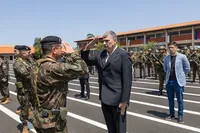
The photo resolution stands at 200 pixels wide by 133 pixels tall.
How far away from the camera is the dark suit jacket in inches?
128

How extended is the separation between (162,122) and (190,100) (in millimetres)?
3030

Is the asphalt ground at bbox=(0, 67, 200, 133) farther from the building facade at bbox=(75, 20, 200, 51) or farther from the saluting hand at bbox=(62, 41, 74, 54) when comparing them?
the building facade at bbox=(75, 20, 200, 51)

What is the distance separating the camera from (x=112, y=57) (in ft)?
10.9

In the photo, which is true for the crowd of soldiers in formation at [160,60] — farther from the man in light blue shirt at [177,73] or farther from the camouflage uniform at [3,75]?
the camouflage uniform at [3,75]

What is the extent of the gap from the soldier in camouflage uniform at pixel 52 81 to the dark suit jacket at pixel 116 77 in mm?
842

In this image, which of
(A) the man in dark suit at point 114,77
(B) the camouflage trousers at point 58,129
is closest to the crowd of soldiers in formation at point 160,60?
(A) the man in dark suit at point 114,77

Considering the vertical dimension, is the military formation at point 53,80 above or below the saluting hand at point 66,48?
below

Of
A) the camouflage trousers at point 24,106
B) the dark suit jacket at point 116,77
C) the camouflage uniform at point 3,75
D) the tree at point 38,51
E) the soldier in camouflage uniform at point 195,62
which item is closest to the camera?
the dark suit jacket at point 116,77

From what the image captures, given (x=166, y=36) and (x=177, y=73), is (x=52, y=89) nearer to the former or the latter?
(x=177, y=73)

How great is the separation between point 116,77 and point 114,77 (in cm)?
3

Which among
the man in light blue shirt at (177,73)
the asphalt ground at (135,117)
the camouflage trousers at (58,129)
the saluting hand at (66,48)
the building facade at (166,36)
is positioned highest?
the building facade at (166,36)

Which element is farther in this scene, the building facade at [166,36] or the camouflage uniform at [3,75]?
the building facade at [166,36]

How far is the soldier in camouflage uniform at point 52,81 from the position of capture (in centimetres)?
244

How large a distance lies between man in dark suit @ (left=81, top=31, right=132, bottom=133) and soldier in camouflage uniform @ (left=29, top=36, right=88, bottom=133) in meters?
0.75
